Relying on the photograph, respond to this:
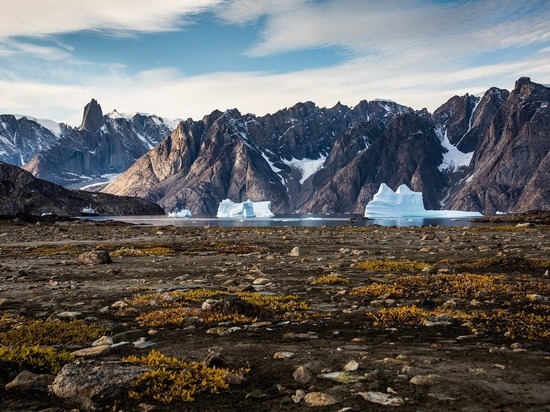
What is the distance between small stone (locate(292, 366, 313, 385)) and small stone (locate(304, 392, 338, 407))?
621 millimetres

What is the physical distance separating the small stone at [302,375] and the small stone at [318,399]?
621 millimetres

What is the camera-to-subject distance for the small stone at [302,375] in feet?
21.8

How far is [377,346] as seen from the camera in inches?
333

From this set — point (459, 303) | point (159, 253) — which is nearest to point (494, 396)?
point (459, 303)

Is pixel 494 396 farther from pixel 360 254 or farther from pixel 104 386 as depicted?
pixel 360 254

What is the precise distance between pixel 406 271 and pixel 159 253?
18.2 metres

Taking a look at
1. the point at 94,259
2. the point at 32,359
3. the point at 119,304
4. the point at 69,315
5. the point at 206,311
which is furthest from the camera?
the point at 94,259

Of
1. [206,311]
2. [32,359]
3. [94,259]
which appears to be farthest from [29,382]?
[94,259]

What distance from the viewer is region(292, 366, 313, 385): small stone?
664cm

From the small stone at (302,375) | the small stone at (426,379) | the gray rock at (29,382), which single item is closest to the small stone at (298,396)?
the small stone at (302,375)

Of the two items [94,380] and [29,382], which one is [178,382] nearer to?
[94,380]

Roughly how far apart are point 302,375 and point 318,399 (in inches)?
33.9

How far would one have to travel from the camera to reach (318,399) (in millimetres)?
5863

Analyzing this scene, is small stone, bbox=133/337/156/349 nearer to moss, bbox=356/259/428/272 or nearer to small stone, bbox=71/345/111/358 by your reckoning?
small stone, bbox=71/345/111/358
